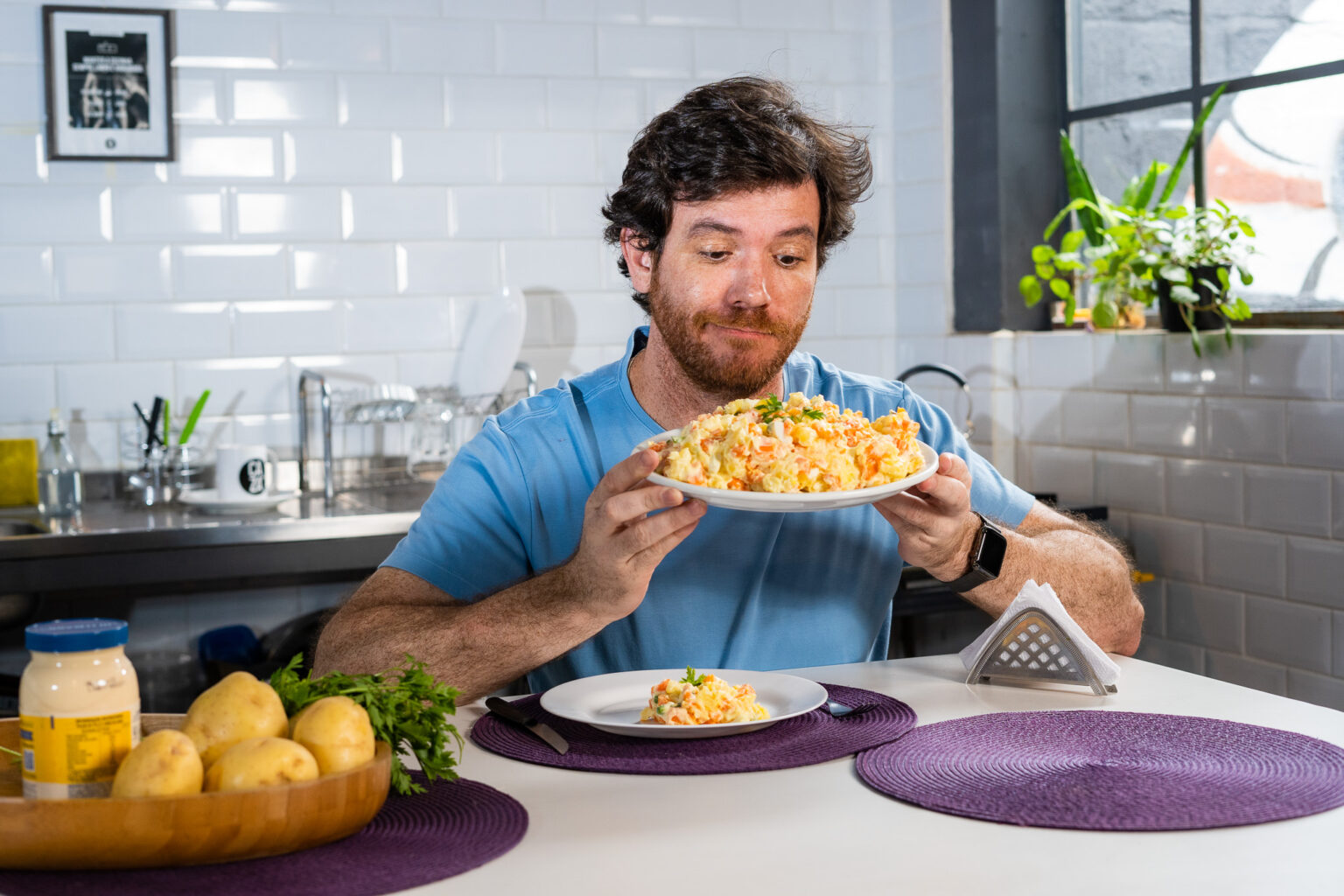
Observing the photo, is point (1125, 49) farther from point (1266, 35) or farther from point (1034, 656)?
point (1034, 656)

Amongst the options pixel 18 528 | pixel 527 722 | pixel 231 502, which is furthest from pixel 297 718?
pixel 18 528

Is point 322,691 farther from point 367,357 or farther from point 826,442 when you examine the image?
point 367,357

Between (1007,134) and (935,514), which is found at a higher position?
(1007,134)

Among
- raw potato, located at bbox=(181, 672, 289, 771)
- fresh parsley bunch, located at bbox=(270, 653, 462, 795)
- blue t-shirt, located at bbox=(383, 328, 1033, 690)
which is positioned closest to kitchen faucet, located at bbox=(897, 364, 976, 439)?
blue t-shirt, located at bbox=(383, 328, 1033, 690)

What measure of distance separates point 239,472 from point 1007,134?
1.98 m

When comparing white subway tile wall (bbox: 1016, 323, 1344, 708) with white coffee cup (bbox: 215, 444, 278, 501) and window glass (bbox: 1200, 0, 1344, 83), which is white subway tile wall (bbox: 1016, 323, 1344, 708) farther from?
white coffee cup (bbox: 215, 444, 278, 501)

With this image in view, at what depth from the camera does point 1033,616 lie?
4.62 feet

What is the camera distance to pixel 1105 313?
2.91 metres

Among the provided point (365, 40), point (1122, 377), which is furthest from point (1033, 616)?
point (365, 40)

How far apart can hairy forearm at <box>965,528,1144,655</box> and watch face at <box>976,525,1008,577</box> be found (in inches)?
3.3

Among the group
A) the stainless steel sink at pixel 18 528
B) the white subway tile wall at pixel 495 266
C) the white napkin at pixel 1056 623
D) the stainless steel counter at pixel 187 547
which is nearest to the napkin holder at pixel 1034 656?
the white napkin at pixel 1056 623

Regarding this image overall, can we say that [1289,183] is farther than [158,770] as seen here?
Yes

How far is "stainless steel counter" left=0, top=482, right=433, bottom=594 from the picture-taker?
240 cm

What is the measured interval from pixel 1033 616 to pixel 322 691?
75 centimetres
